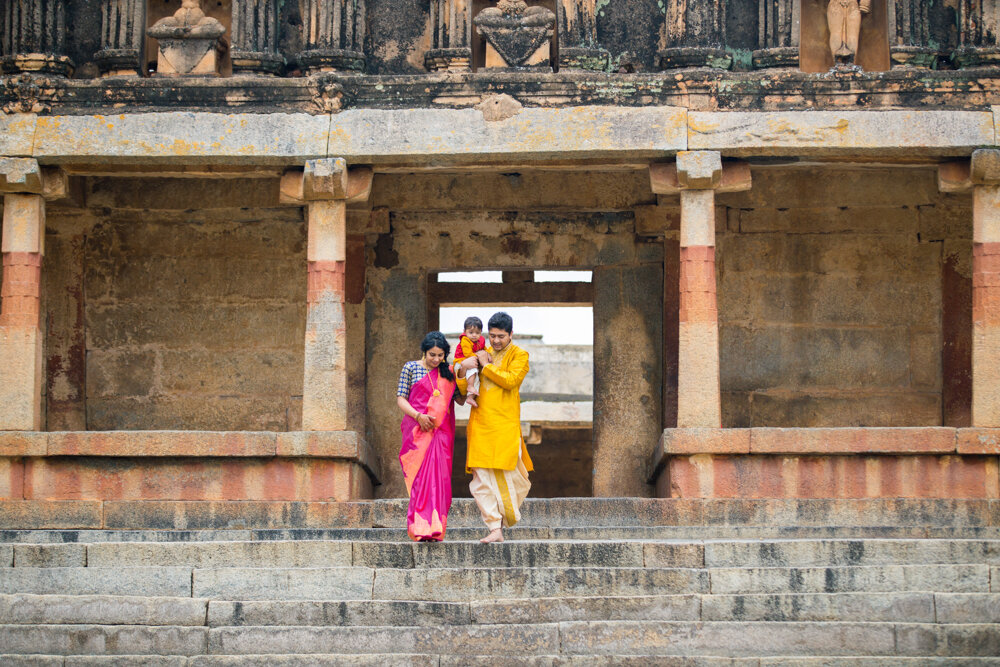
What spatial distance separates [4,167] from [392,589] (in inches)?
229

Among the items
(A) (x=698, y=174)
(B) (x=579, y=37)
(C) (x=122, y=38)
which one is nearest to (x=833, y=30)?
(A) (x=698, y=174)

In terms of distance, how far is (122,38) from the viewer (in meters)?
14.1

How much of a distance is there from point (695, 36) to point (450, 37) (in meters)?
2.12

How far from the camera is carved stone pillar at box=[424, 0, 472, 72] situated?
548 inches

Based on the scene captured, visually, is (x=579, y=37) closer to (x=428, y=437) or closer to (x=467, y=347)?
(x=467, y=347)

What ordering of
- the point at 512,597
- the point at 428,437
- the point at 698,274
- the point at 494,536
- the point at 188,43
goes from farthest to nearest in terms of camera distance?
1. the point at 188,43
2. the point at 698,274
3. the point at 428,437
4. the point at 494,536
5. the point at 512,597

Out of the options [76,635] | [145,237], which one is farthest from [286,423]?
[76,635]

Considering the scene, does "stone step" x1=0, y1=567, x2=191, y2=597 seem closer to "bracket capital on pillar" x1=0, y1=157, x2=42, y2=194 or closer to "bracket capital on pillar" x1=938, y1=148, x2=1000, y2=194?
"bracket capital on pillar" x1=0, y1=157, x2=42, y2=194

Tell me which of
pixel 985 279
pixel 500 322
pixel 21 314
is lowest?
pixel 500 322

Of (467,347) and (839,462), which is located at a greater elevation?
(467,347)

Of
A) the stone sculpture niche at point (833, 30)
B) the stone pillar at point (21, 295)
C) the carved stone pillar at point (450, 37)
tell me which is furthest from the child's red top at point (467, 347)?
the stone sculpture niche at point (833, 30)

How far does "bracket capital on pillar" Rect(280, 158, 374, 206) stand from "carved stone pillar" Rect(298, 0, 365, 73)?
36.5 inches

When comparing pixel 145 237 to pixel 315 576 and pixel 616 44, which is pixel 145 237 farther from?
pixel 315 576

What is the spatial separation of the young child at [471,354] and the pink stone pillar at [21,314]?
4.10 m
